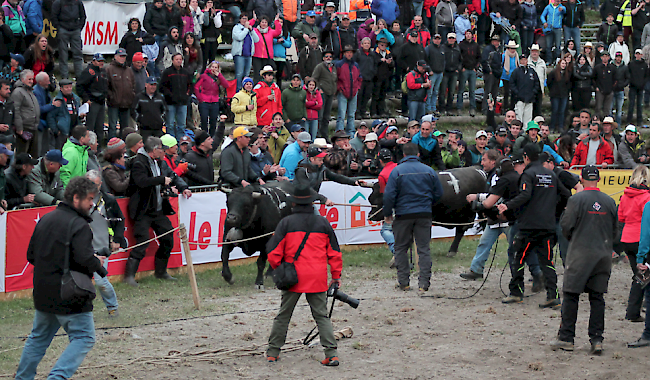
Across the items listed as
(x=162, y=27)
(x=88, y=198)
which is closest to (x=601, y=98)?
(x=162, y=27)

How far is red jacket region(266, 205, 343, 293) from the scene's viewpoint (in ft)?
28.3

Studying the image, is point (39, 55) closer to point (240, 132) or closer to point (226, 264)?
point (240, 132)

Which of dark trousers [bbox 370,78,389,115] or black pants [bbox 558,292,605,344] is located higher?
dark trousers [bbox 370,78,389,115]

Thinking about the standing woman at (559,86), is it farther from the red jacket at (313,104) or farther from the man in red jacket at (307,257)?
the man in red jacket at (307,257)

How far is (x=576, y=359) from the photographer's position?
360 inches

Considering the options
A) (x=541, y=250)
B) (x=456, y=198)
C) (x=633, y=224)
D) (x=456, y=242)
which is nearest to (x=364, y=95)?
(x=456, y=198)

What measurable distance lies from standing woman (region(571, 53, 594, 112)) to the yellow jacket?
10.6m

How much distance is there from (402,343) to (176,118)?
1001cm

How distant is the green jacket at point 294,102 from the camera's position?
60.5 feet

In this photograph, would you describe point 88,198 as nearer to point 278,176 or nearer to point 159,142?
point 159,142

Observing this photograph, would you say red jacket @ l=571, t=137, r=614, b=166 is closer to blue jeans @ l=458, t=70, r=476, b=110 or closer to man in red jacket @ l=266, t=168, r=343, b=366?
blue jeans @ l=458, t=70, r=476, b=110

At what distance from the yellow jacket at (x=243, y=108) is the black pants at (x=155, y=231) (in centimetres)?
510

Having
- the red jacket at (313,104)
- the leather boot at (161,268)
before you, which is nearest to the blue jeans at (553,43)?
the red jacket at (313,104)

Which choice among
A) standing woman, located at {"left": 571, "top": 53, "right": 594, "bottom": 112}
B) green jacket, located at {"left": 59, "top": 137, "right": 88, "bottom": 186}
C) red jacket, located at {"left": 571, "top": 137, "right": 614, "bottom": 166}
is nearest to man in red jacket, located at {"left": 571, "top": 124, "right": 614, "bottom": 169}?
red jacket, located at {"left": 571, "top": 137, "right": 614, "bottom": 166}
